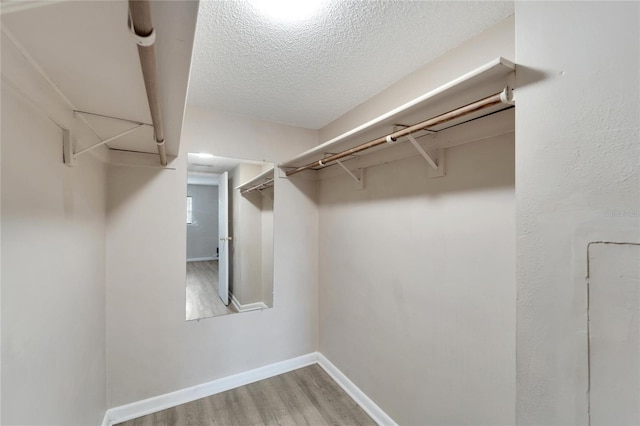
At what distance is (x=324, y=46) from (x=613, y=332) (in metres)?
1.58

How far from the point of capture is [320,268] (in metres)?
2.71

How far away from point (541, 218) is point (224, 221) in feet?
7.48

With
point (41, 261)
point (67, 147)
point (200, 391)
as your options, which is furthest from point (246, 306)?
point (67, 147)

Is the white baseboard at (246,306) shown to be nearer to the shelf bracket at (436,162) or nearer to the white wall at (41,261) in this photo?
the white wall at (41,261)

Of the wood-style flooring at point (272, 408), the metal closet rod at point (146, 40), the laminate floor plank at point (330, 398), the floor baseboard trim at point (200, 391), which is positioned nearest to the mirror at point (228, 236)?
the floor baseboard trim at point (200, 391)

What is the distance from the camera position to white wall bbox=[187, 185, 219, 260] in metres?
2.23

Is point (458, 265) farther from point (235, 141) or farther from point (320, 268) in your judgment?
point (235, 141)

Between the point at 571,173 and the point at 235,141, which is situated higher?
the point at 235,141

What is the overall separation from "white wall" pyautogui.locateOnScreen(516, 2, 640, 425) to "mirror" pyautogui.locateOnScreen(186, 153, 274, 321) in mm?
2075

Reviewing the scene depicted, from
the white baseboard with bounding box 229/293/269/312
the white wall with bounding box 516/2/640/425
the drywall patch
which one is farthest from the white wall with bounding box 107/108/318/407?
the drywall patch

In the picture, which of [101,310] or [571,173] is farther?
[101,310]

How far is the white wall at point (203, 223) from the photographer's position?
7.31 ft

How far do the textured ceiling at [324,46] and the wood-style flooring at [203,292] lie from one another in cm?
137

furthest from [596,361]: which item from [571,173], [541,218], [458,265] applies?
[458,265]
